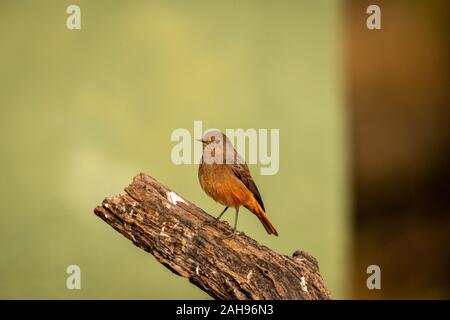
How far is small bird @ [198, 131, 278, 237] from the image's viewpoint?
13.8ft

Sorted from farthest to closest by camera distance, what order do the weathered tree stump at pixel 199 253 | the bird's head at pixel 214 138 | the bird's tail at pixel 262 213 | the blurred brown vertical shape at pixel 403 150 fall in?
1. the blurred brown vertical shape at pixel 403 150
2. the bird's tail at pixel 262 213
3. the bird's head at pixel 214 138
4. the weathered tree stump at pixel 199 253

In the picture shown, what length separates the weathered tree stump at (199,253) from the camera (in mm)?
3588

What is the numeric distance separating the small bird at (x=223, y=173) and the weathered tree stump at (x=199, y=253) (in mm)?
513

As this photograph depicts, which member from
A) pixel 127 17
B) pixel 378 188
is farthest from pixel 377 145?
pixel 127 17

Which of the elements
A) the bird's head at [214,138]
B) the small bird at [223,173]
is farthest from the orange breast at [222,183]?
the bird's head at [214,138]

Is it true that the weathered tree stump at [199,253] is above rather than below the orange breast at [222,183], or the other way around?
below

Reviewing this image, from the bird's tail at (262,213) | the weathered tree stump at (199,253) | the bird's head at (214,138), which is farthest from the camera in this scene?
the bird's tail at (262,213)

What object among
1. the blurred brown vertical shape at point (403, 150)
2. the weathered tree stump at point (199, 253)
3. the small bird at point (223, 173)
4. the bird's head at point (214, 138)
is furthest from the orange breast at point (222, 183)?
the blurred brown vertical shape at point (403, 150)

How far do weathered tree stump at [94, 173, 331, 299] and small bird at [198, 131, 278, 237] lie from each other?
1.68 feet

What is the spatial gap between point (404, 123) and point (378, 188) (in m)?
0.68

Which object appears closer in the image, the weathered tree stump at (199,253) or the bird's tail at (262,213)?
the weathered tree stump at (199,253)

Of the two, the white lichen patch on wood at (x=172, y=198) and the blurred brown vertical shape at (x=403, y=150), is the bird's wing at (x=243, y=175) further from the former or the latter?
the blurred brown vertical shape at (x=403, y=150)

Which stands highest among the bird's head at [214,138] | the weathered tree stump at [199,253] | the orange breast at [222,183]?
the bird's head at [214,138]

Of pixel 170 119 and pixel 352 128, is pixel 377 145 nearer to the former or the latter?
pixel 352 128
